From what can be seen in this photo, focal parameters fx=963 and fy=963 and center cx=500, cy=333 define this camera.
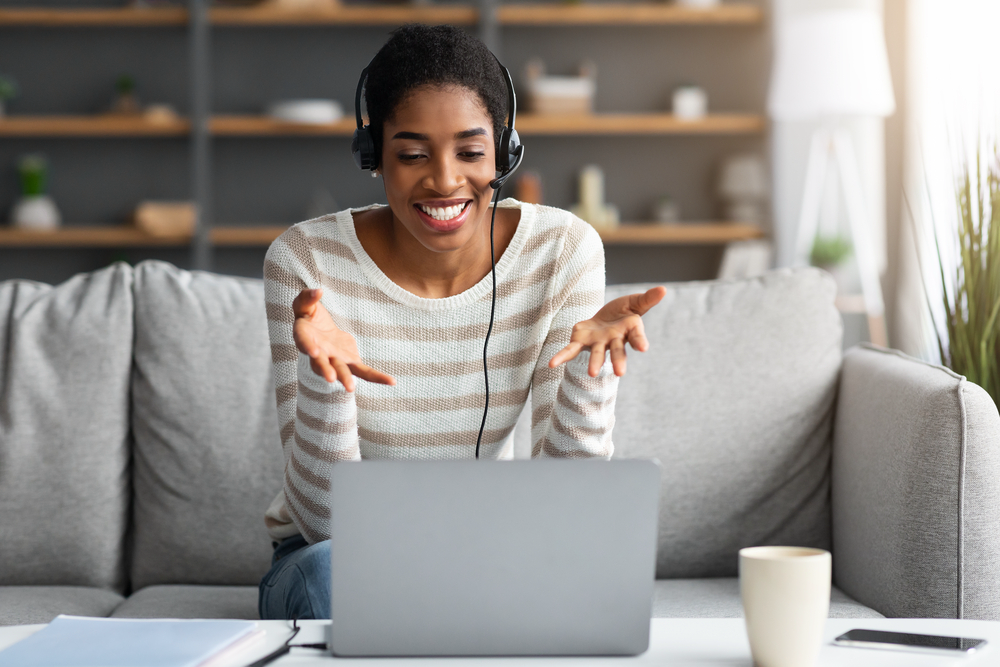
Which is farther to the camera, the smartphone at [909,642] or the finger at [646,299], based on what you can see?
the finger at [646,299]

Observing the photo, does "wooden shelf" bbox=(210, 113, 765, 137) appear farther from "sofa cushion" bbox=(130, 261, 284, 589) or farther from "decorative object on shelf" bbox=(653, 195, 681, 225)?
"sofa cushion" bbox=(130, 261, 284, 589)

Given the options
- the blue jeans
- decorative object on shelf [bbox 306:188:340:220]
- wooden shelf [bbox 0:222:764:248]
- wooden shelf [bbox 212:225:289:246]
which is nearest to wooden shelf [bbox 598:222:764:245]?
wooden shelf [bbox 0:222:764:248]

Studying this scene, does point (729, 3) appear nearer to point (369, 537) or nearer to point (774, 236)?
point (774, 236)

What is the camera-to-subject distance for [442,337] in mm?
1259

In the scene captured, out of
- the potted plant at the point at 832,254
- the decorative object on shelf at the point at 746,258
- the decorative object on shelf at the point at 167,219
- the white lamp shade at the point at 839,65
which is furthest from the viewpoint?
the decorative object on shelf at the point at 167,219

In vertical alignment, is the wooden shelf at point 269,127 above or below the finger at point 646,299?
above

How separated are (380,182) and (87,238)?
3.92ft

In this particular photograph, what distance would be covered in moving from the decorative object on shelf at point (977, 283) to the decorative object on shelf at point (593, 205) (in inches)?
91.7

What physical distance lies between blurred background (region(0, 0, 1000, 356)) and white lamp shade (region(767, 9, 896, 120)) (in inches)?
19.0

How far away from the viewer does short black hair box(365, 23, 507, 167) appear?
1154 mm

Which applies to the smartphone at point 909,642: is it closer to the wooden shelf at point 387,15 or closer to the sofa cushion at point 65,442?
the sofa cushion at point 65,442

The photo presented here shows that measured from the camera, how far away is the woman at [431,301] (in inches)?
45.0

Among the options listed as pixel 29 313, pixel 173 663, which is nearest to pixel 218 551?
pixel 29 313

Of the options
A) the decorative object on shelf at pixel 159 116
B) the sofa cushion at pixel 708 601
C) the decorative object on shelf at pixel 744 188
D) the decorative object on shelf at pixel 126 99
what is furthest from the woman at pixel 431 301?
the decorative object on shelf at pixel 126 99
